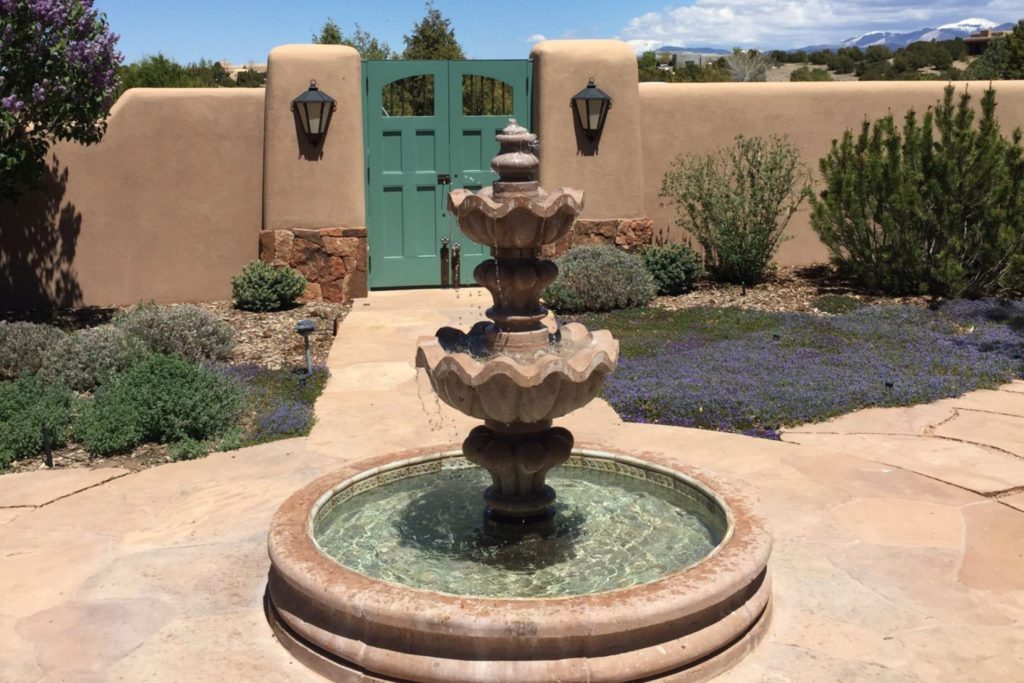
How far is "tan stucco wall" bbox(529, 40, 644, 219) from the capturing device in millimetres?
12453

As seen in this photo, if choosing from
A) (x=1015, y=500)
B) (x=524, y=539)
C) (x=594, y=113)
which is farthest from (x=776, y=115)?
(x=524, y=539)

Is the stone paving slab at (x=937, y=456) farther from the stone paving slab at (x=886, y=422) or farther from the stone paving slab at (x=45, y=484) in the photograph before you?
the stone paving slab at (x=45, y=484)

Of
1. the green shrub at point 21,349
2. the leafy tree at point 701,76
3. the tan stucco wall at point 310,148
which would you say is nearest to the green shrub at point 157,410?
the green shrub at point 21,349

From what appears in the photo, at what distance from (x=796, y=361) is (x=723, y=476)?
12.0ft

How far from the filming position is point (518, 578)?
4598 mm

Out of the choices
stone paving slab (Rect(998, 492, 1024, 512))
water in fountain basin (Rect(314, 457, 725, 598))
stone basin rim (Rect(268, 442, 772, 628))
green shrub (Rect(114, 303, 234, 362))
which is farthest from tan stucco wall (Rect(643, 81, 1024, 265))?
stone basin rim (Rect(268, 442, 772, 628))

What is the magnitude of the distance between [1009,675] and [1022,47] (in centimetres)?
2546

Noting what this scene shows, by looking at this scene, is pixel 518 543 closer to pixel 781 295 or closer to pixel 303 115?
pixel 781 295

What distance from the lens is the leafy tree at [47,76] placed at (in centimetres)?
949

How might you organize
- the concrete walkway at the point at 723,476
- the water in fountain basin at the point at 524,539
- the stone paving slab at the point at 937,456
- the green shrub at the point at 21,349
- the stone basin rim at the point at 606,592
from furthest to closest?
the green shrub at the point at 21,349 < the stone paving slab at the point at 937,456 < the water in fountain basin at the point at 524,539 < the concrete walkway at the point at 723,476 < the stone basin rim at the point at 606,592

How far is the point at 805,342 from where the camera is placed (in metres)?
9.65

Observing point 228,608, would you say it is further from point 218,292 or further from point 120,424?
point 218,292

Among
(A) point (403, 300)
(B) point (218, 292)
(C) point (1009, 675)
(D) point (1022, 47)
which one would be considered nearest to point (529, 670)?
(C) point (1009, 675)

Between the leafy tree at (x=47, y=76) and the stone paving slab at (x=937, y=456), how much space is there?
290 inches
